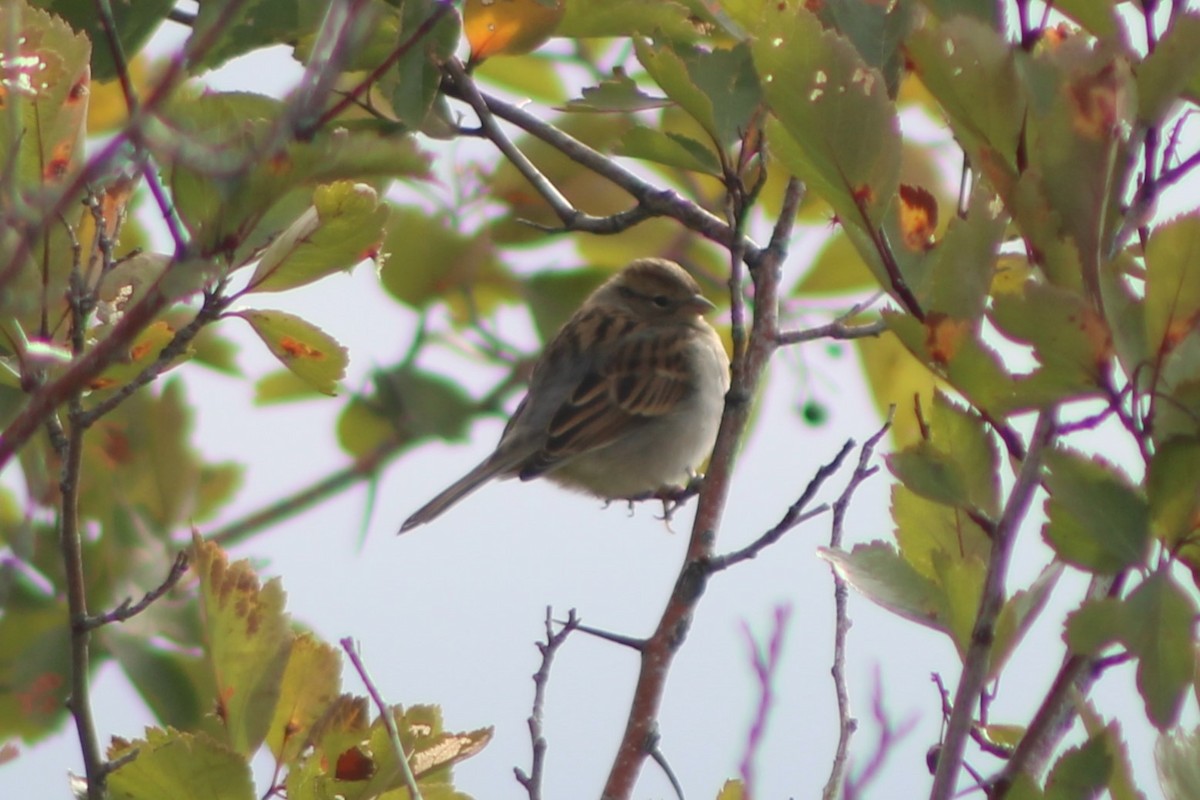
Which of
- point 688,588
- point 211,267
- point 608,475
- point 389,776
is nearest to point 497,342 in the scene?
point 688,588

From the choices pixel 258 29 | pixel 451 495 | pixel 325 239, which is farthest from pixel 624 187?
pixel 451 495

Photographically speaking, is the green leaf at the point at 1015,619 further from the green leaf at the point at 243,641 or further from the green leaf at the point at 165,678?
the green leaf at the point at 165,678

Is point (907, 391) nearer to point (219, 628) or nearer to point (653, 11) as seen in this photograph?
point (653, 11)

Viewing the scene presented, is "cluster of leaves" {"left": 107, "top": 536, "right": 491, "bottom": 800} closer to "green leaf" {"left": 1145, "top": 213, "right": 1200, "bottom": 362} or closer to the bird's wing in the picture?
"green leaf" {"left": 1145, "top": 213, "right": 1200, "bottom": 362}

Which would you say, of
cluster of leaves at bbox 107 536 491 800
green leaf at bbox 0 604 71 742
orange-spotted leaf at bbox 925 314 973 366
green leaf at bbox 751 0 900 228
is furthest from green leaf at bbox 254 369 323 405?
orange-spotted leaf at bbox 925 314 973 366

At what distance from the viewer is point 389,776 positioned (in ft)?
4.90

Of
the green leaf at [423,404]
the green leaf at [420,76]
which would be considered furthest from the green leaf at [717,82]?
the green leaf at [423,404]

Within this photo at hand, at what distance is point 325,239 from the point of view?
1457mm

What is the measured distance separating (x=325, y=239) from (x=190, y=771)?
0.49 meters

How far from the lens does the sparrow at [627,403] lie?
5289 millimetres

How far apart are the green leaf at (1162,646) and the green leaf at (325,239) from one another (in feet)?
2.48

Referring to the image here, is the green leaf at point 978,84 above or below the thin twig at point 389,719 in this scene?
above

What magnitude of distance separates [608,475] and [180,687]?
3170 millimetres

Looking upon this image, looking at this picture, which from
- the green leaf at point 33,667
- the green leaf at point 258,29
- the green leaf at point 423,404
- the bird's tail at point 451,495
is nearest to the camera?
the green leaf at point 258,29
